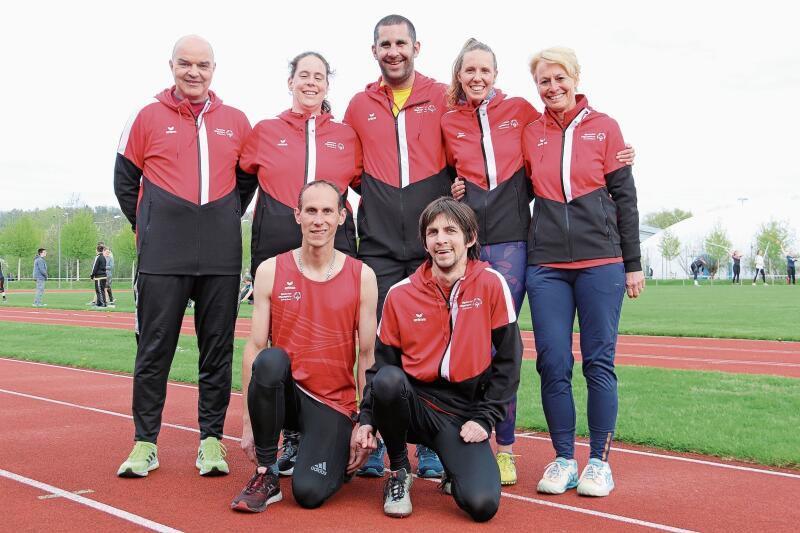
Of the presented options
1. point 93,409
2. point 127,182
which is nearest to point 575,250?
point 127,182

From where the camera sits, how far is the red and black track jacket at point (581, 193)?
14.6 feet

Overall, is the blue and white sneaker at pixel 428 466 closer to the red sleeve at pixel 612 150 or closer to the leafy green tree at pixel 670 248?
the red sleeve at pixel 612 150

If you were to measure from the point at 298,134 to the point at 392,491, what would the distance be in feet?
7.07

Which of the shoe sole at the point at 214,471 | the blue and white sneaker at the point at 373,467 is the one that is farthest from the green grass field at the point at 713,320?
the shoe sole at the point at 214,471

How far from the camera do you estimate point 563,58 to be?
4.50 m

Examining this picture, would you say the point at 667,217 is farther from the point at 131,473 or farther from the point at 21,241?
the point at 131,473

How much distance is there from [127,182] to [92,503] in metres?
1.89

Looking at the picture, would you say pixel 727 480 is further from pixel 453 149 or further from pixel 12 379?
pixel 12 379

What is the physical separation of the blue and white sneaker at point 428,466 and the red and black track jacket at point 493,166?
133 centimetres

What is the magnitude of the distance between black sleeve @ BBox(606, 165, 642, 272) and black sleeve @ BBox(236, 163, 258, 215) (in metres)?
2.14

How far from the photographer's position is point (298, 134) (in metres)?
4.84

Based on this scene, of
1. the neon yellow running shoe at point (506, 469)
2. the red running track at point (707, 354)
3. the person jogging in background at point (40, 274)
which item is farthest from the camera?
the person jogging in background at point (40, 274)

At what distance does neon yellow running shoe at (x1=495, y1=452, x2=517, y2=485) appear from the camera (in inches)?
179

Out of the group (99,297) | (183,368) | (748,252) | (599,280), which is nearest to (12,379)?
(183,368)
